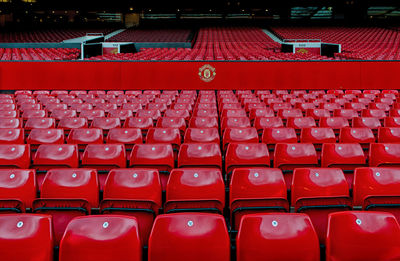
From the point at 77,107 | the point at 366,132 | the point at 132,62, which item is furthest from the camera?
the point at 132,62

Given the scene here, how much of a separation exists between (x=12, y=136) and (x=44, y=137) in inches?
18.6

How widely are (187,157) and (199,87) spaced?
6.76 m

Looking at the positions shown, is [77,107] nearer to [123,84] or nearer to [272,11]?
[123,84]

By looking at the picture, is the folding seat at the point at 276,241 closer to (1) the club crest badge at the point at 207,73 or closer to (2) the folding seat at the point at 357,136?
(2) the folding seat at the point at 357,136

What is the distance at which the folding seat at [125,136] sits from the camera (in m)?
4.76

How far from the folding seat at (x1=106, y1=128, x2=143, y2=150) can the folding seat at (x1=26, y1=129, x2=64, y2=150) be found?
692 mm

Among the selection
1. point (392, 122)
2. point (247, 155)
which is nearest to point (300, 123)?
point (392, 122)

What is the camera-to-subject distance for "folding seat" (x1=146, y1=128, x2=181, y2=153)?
4.75 metres

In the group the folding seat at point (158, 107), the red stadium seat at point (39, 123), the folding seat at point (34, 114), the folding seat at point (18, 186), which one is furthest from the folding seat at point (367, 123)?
the folding seat at point (34, 114)

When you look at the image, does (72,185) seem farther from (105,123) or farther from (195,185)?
(105,123)

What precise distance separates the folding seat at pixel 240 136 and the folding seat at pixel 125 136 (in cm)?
126

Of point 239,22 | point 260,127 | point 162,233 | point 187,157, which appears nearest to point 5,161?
point 187,157

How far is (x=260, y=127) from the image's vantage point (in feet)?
18.1

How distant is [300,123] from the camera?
5.54 meters
